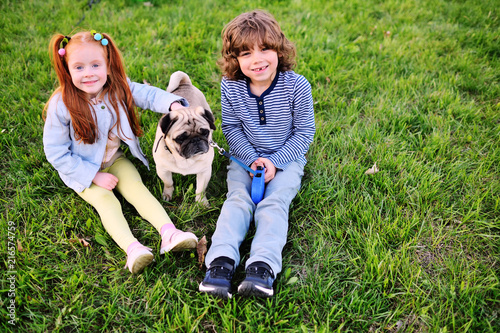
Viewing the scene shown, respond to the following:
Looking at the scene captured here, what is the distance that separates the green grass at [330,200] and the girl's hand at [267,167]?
0.33 meters

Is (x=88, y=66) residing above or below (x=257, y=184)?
above

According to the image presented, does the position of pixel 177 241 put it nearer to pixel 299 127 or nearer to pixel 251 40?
pixel 299 127

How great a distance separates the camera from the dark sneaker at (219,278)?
2104mm

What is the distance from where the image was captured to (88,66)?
2.41 m

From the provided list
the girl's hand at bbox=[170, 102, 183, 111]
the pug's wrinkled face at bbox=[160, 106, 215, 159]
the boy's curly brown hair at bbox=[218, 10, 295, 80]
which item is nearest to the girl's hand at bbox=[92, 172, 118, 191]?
the pug's wrinkled face at bbox=[160, 106, 215, 159]

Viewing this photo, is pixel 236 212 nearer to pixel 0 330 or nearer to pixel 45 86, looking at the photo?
pixel 0 330

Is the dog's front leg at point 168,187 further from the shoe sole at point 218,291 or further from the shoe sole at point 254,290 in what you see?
the shoe sole at point 254,290

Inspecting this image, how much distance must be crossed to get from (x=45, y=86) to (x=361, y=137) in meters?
3.72

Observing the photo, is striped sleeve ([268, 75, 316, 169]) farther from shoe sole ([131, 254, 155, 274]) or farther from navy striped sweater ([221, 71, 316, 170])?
shoe sole ([131, 254, 155, 274])

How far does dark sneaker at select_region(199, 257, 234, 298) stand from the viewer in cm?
→ 210

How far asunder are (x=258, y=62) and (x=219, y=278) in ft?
5.43

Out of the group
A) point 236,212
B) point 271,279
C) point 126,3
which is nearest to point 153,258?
point 236,212

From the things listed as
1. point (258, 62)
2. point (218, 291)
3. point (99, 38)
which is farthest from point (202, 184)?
point (99, 38)

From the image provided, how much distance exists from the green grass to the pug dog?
0.87ft
